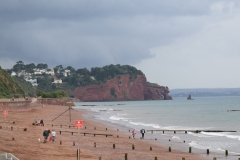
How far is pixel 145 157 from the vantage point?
30.3m

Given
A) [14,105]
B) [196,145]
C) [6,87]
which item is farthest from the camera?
[6,87]

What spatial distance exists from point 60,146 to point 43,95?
15087 centimetres

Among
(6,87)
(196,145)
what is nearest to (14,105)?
(6,87)

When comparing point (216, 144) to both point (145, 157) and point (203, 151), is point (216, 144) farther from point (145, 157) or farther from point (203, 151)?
point (145, 157)

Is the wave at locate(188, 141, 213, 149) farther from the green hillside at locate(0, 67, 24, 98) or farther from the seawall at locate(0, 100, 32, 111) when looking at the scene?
the green hillside at locate(0, 67, 24, 98)

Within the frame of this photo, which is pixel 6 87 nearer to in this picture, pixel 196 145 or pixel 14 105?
pixel 14 105

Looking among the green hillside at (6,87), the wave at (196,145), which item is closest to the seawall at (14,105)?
the green hillside at (6,87)

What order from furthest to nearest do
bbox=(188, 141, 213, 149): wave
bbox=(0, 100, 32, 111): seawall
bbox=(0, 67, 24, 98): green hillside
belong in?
bbox=(0, 67, 24, 98): green hillside → bbox=(0, 100, 32, 111): seawall → bbox=(188, 141, 213, 149): wave

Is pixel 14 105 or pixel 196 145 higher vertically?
pixel 14 105

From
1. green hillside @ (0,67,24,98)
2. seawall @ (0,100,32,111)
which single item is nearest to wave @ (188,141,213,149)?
seawall @ (0,100,32,111)

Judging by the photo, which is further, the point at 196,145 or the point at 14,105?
the point at 14,105

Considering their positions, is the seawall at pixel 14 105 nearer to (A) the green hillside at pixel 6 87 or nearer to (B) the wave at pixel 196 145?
(A) the green hillside at pixel 6 87

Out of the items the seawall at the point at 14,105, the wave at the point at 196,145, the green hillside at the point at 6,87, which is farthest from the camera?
the green hillside at the point at 6,87

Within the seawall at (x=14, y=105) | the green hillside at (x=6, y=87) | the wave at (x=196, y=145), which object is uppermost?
the green hillside at (x=6, y=87)
